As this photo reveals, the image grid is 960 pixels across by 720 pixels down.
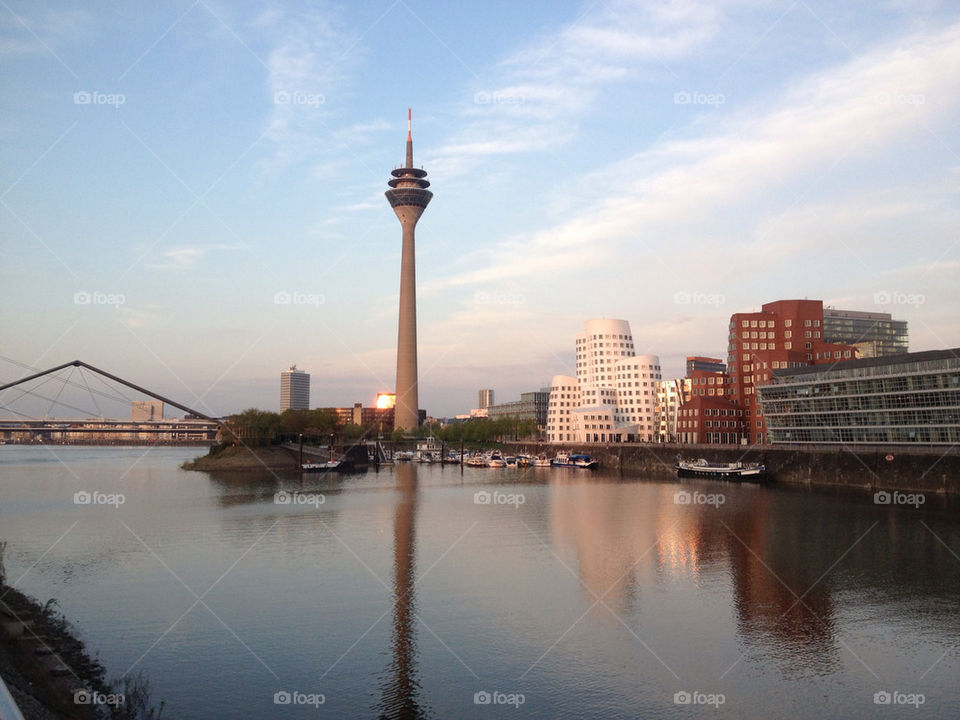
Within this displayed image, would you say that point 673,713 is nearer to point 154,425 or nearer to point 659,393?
point 154,425

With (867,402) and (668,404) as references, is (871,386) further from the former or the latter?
(668,404)

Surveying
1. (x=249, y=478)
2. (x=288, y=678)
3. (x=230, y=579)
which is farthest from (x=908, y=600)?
(x=249, y=478)

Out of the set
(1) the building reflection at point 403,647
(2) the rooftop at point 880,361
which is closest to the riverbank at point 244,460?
(2) the rooftop at point 880,361

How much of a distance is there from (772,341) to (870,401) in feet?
128

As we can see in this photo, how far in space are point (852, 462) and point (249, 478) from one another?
70.6 meters

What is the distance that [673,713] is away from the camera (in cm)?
1964

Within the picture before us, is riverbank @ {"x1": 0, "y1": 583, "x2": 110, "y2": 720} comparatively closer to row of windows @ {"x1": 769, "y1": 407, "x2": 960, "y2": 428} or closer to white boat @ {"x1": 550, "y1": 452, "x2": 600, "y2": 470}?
row of windows @ {"x1": 769, "y1": 407, "x2": 960, "y2": 428}

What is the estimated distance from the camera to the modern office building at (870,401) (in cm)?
7288

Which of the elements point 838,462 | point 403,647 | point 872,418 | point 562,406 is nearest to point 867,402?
point 872,418

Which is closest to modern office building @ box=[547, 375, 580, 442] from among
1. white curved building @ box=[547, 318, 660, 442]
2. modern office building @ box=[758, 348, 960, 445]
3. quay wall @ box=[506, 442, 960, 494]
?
white curved building @ box=[547, 318, 660, 442]

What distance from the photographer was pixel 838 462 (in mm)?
78625

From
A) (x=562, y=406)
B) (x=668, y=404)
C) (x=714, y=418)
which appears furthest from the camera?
(x=562, y=406)

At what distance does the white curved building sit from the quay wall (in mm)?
41994

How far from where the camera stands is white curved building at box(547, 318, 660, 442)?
16050 centimetres
